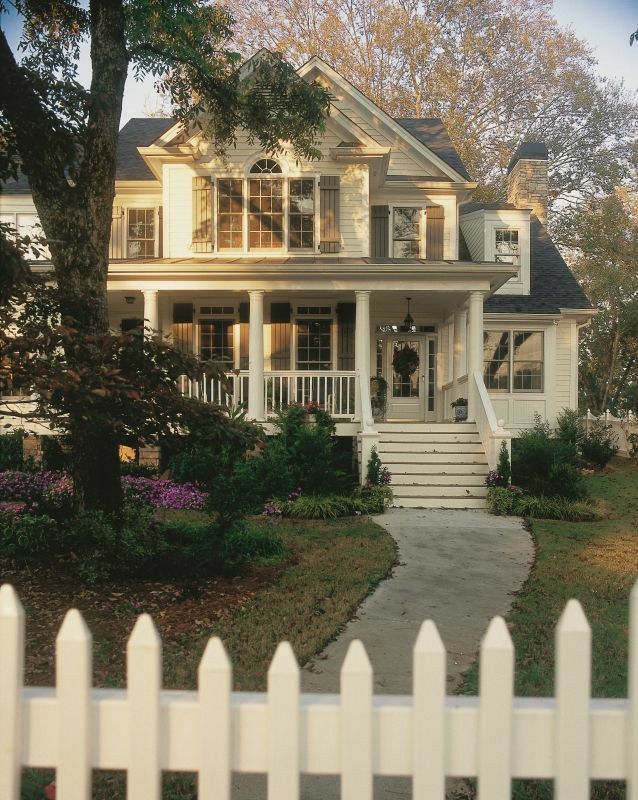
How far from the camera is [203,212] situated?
15266mm

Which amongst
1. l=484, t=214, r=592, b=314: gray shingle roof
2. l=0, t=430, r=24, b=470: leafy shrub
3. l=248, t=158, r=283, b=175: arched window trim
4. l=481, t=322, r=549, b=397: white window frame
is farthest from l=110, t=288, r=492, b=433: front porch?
l=0, t=430, r=24, b=470: leafy shrub

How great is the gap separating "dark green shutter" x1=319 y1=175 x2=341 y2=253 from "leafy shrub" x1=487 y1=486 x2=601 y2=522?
6.78 m

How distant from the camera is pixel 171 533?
741 cm

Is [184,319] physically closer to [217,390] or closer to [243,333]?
[243,333]

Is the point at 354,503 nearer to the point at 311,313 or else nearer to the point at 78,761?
the point at 311,313

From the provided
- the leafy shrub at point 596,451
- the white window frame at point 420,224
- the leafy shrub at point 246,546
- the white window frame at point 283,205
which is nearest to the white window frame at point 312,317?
the white window frame at point 283,205

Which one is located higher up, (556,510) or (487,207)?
(487,207)

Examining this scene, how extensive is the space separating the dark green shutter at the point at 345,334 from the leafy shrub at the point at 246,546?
8565 millimetres

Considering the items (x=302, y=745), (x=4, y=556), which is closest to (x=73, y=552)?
(x=4, y=556)

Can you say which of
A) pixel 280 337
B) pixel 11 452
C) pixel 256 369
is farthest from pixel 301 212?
pixel 11 452

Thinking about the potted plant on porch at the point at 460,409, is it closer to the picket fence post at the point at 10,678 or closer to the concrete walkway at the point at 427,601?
the concrete walkway at the point at 427,601

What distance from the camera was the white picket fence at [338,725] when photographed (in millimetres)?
1589

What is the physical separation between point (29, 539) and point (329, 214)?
417 inches

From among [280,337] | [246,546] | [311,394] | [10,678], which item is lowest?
[246,546]
